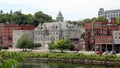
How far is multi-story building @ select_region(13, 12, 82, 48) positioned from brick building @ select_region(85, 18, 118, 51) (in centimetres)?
649

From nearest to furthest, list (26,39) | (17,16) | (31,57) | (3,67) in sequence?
1. (3,67)
2. (31,57)
3. (26,39)
4. (17,16)

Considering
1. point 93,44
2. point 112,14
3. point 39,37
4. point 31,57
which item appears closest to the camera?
point 31,57

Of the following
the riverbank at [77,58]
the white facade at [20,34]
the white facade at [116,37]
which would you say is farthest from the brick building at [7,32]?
the white facade at [116,37]

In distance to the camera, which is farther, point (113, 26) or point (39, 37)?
point (39, 37)

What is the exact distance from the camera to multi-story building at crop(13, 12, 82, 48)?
332ft

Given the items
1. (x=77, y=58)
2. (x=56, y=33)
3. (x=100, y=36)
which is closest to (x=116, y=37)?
(x=100, y=36)

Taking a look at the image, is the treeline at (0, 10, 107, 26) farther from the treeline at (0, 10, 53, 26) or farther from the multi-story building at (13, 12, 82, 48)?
the multi-story building at (13, 12, 82, 48)

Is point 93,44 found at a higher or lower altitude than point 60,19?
lower

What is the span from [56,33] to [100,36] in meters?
17.7

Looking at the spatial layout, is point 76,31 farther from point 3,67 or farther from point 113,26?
point 3,67

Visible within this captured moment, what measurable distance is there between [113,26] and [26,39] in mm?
23379

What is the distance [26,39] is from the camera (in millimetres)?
97375

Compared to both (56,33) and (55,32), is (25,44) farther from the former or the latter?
(56,33)

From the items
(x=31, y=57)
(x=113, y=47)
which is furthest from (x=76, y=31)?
(x=31, y=57)
